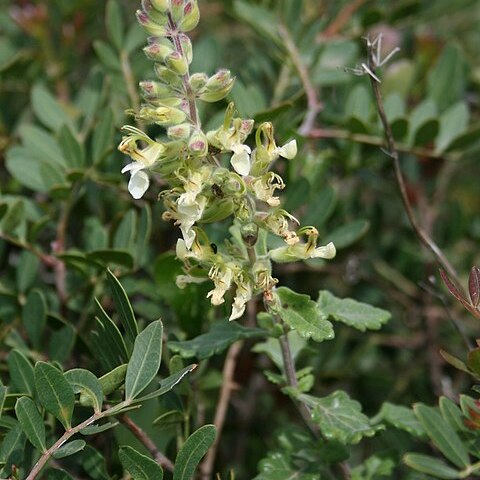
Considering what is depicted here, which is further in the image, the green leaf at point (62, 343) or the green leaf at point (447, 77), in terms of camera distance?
the green leaf at point (447, 77)

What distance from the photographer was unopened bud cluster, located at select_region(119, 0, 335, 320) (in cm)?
98

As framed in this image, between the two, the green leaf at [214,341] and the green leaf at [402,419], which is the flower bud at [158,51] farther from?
the green leaf at [402,419]

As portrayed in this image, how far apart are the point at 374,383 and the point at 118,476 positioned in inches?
26.9

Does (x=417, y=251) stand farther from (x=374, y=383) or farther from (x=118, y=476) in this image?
(x=118, y=476)

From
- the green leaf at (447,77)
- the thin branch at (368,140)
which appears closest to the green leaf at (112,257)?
the thin branch at (368,140)

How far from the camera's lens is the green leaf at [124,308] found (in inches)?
40.4

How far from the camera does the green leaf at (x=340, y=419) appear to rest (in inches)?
41.8

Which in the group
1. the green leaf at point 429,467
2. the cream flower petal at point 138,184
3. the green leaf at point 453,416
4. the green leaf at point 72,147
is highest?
the cream flower petal at point 138,184

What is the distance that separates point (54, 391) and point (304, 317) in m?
0.32

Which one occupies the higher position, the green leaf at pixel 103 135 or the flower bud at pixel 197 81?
the flower bud at pixel 197 81

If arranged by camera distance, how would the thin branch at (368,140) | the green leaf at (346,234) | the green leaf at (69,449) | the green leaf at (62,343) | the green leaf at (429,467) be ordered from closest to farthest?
1. the green leaf at (69,449)
2. the green leaf at (429,467)
3. the green leaf at (62,343)
4. the green leaf at (346,234)
5. the thin branch at (368,140)

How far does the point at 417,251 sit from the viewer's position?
5.80 feet

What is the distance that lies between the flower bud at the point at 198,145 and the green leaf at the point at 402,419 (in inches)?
18.6

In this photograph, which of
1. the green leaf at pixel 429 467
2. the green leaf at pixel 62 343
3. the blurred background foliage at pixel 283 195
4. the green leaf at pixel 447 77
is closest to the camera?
the green leaf at pixel 429 467
